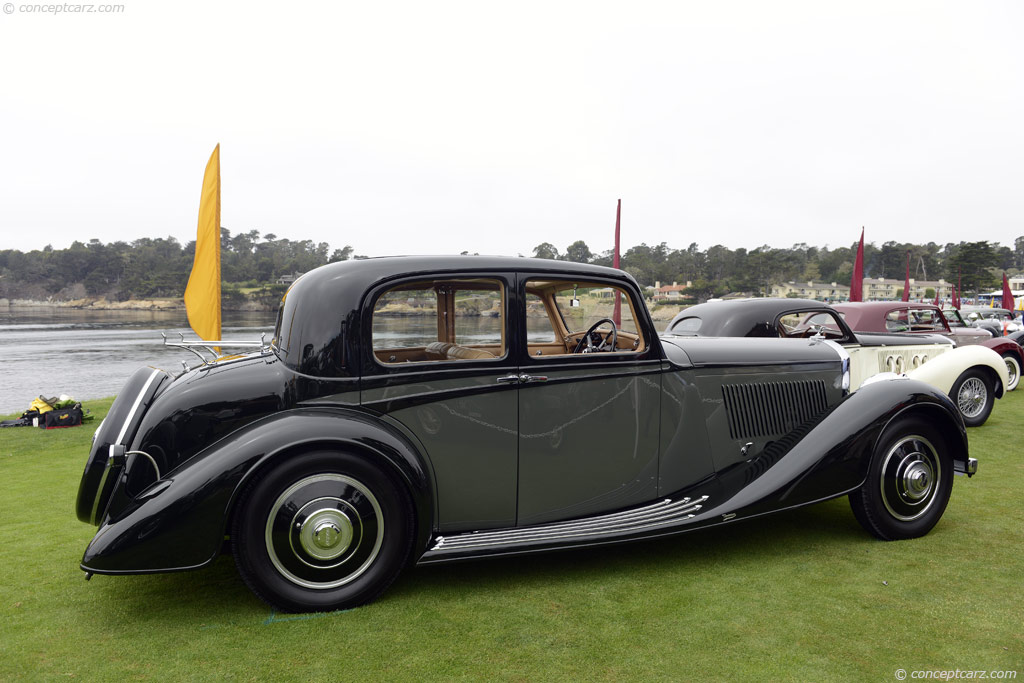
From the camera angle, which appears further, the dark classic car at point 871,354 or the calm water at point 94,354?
the dark classic car at point 871,354

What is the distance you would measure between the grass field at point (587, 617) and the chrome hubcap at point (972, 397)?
15.8ft

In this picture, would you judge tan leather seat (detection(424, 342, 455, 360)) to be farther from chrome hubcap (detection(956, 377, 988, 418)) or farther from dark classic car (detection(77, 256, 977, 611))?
chrome hubcap (detection(956, 377, 988, 418))

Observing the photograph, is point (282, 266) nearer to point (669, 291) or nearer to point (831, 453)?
point (669, 291)

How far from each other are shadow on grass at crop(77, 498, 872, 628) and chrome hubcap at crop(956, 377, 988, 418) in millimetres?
5333

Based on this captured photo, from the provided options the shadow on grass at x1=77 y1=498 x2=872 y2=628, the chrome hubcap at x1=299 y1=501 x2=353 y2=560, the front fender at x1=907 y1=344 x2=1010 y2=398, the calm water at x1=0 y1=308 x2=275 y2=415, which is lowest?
the calm water at x1=0 y1=308 x2=275 y2=415

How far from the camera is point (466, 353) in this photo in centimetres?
362

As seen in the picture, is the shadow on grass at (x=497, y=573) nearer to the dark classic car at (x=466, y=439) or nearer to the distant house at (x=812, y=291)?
the dark classic car at (x=466, y=439)

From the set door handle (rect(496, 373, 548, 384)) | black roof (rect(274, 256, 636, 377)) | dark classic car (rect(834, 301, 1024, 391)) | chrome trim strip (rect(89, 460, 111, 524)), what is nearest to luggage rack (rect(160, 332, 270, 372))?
black roof (rect(274, 256, 636, 377))

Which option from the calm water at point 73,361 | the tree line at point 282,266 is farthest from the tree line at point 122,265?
the calm water at point 73,361

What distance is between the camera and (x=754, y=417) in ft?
13.7

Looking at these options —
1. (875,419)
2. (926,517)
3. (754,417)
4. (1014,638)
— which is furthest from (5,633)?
(926,517)

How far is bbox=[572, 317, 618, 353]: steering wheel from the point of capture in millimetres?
3969

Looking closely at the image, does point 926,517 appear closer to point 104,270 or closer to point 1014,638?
point 1014,638

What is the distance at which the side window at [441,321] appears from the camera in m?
3.51
